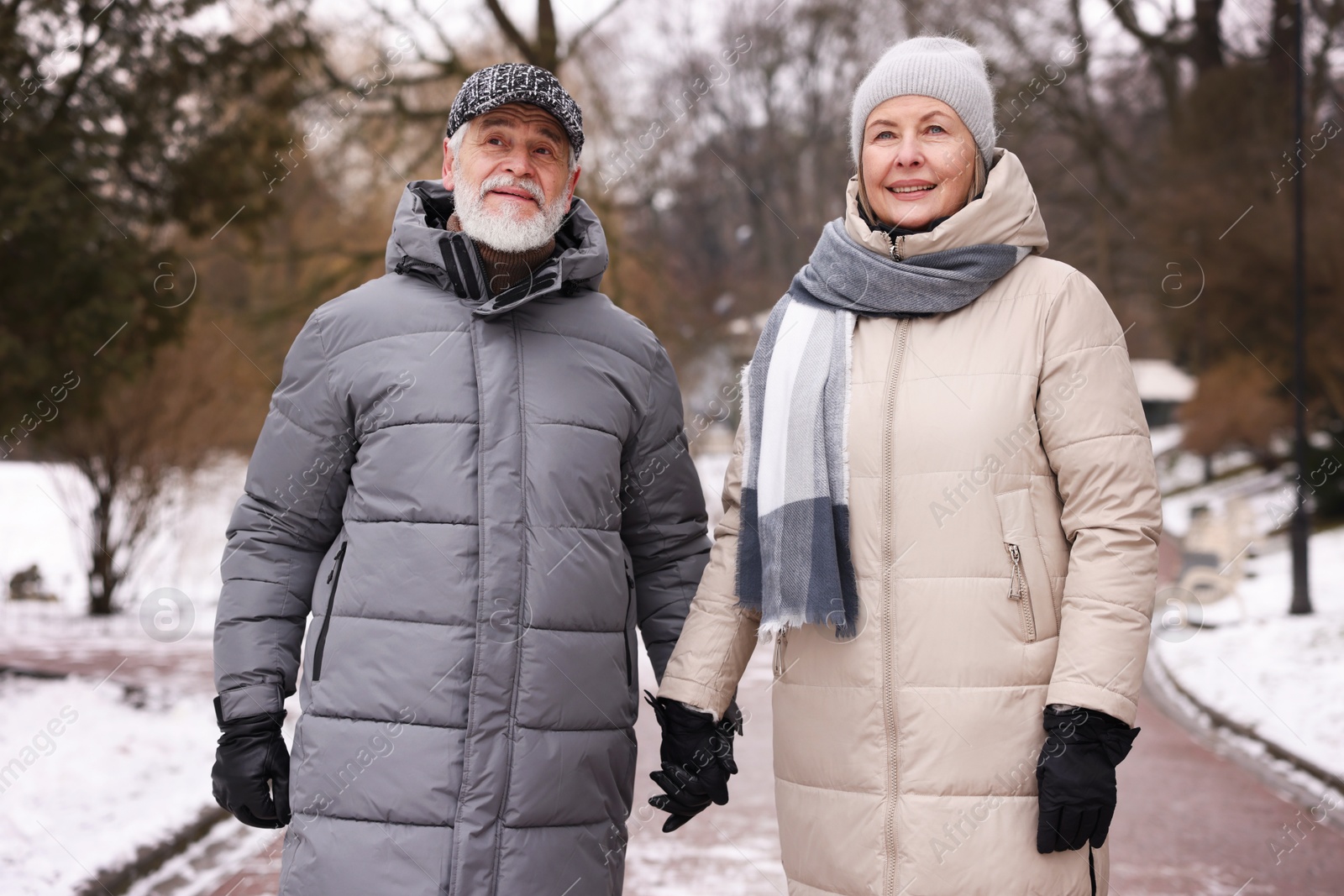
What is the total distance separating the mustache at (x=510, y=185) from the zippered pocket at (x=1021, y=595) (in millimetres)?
1344

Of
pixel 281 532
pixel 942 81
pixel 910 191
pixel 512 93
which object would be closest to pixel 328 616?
pixel 281 532

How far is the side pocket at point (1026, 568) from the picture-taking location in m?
2.55

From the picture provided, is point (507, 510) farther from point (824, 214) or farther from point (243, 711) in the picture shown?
point (824, 214)

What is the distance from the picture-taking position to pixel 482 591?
2750mm

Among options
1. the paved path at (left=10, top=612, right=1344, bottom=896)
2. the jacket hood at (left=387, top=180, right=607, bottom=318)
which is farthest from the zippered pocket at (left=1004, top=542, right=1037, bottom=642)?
the paved path at (left=10, top=612, right=1344, bottom=896)

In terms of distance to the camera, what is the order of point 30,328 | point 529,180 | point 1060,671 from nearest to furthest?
point 1060,671, point 529,180, point 30,328

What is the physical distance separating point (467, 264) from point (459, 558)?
2.24 ft

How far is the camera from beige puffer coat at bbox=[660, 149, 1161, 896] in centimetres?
251

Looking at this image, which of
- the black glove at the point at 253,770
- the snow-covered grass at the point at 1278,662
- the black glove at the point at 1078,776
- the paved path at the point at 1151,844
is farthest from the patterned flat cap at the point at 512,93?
the snow-covered grass at the point at 1278,662

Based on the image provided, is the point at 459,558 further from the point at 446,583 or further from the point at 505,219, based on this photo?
the point at 505,219

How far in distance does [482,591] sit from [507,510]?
7.1 inches

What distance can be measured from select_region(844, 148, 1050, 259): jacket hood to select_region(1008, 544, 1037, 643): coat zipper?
25.2 inches

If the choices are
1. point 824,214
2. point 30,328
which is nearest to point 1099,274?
point 824,214

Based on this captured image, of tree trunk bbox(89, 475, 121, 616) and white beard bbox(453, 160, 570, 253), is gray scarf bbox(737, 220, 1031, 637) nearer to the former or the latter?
white beard bbox(453, 160, 570, 253)
